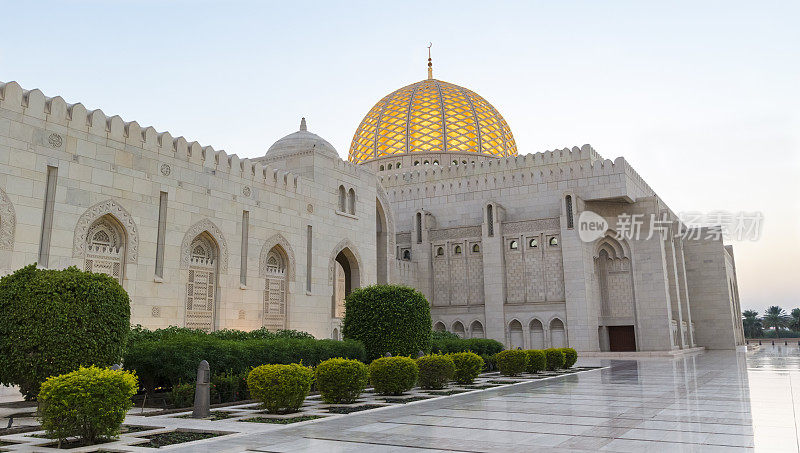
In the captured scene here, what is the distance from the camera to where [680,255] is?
36375mm

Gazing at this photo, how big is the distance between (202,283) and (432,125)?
95.4 ft

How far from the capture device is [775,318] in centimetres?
8206

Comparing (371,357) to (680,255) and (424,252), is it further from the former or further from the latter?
(680,255)

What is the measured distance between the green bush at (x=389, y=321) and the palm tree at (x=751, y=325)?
77.3 m

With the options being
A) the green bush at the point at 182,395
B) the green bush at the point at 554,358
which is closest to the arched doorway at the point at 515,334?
the green bush at the point at 554,358

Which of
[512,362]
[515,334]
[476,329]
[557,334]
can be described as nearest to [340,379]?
[512,362]

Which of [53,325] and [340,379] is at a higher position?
[53,325]

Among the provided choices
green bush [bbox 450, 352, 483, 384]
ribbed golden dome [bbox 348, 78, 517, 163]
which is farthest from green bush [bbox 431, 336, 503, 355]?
A: ribbed golden dome [bbox 348, 78, 517, 163]

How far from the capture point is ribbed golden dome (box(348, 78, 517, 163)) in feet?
144

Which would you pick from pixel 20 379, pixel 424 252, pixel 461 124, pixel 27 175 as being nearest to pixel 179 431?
pixel 20 379

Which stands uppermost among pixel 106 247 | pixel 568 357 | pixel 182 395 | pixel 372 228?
pixel 372 228

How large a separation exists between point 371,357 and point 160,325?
5753 mm

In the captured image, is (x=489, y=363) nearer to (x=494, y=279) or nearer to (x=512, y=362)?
(x=512, y=362)

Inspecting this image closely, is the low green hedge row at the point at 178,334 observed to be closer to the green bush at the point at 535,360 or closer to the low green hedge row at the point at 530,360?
the low green hedge row at the point at 530,360
